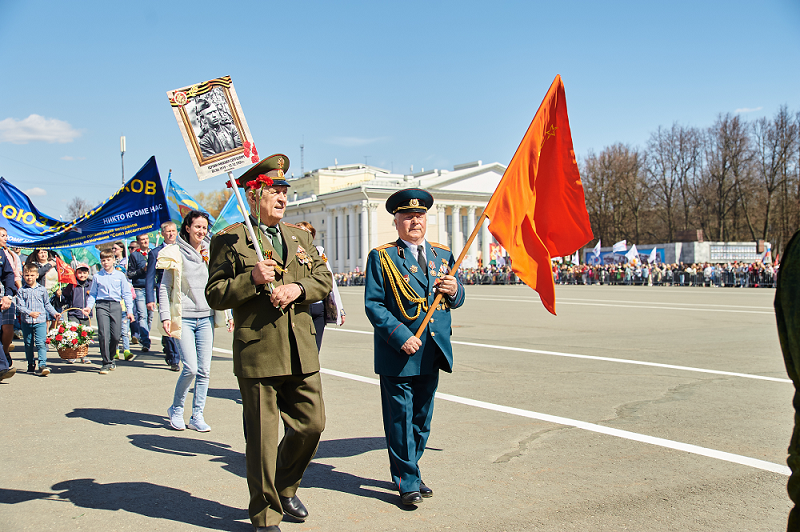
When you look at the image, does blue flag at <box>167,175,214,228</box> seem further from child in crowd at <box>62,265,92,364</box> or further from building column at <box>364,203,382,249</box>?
building column at <box>364,203,382,249</box>

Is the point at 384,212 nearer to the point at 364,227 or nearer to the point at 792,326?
the point at 364,227

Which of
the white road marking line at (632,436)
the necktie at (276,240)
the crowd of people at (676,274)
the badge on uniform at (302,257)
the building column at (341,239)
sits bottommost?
the white road marking line at (632,436)

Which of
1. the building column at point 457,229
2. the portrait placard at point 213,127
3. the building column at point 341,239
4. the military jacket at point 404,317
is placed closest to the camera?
the portrait placard at point 213,127

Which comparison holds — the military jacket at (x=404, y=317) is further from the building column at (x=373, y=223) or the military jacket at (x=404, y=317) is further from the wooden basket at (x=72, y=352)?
the building column at (x=373, y=223)

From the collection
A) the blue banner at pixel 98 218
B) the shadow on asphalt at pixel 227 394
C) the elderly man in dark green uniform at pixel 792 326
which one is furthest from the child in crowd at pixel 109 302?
the elderly man in dark green uniform at pixel 792 326

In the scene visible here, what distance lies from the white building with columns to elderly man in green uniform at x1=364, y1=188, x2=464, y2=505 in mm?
78039

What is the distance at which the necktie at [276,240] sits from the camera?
4.22m

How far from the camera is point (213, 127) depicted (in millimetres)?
4367

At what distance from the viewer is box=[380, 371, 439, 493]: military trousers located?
4.35m

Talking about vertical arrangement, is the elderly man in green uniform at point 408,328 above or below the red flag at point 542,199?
below

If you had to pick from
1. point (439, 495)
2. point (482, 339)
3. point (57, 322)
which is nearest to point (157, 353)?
point (57, 322)

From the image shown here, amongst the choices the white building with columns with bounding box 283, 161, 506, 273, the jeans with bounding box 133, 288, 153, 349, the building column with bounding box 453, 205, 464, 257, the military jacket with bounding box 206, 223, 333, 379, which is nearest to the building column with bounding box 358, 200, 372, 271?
the white building with columns with bounding box 283, 161, 506, 273

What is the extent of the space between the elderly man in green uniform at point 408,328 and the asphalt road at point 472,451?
1.22ft

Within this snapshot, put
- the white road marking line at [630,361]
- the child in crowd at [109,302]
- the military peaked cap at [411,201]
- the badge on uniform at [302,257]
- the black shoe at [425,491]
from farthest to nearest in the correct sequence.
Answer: the child in crowd at [109,302]
the white road marking line at [630,361]
the military peaked cap at [411,201]
the black shoe at [425,491]
the badge on uniform at [302,257]
